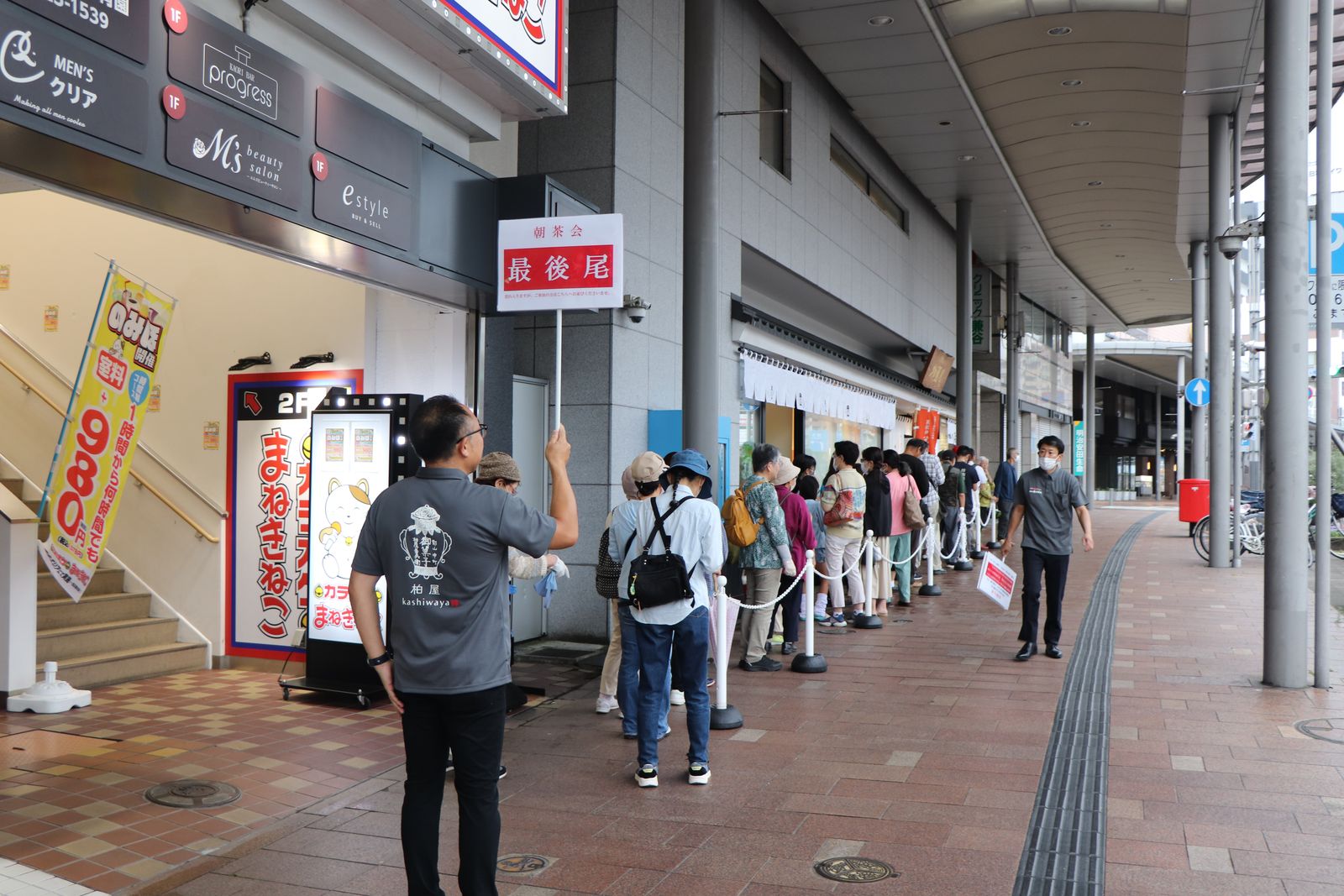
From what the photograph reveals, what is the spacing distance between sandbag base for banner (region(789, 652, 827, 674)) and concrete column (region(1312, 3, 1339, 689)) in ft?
10.7

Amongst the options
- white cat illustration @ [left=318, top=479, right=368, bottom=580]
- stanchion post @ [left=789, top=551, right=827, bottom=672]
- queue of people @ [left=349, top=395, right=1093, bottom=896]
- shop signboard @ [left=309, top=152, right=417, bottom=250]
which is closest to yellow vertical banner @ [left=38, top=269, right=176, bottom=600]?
white cat illustration @ [left=318, top=479, right=368, bottom=580]

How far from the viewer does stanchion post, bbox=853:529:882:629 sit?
32.9 feet

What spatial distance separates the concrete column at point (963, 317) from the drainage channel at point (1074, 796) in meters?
11.3

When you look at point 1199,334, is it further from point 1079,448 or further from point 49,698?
point 1079,448

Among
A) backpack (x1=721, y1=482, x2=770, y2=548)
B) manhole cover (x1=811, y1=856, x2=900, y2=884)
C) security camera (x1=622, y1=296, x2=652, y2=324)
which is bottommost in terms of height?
manhole cover (x1=811, y1=856, x2=900, y2=884)

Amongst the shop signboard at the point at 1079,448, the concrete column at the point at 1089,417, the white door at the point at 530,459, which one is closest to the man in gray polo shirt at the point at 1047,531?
the white door at the point at 530,459

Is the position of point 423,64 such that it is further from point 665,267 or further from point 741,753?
point 741,753

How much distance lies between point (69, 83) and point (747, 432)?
31.6ft

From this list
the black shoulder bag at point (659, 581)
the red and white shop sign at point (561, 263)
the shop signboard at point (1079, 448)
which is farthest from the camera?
the shop signboard at point (1079, 448)

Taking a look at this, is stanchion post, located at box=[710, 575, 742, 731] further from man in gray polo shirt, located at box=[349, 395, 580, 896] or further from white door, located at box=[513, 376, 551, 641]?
man in gray polo shirt, located at box=[349, 395, 580, 896]

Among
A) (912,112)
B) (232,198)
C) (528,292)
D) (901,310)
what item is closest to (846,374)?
(901,310)

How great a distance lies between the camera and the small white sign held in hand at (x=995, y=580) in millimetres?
8477

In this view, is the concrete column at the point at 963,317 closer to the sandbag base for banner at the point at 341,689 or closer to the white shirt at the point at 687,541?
the sandbag base for banner at the point at 341,689

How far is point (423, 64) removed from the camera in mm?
6773
